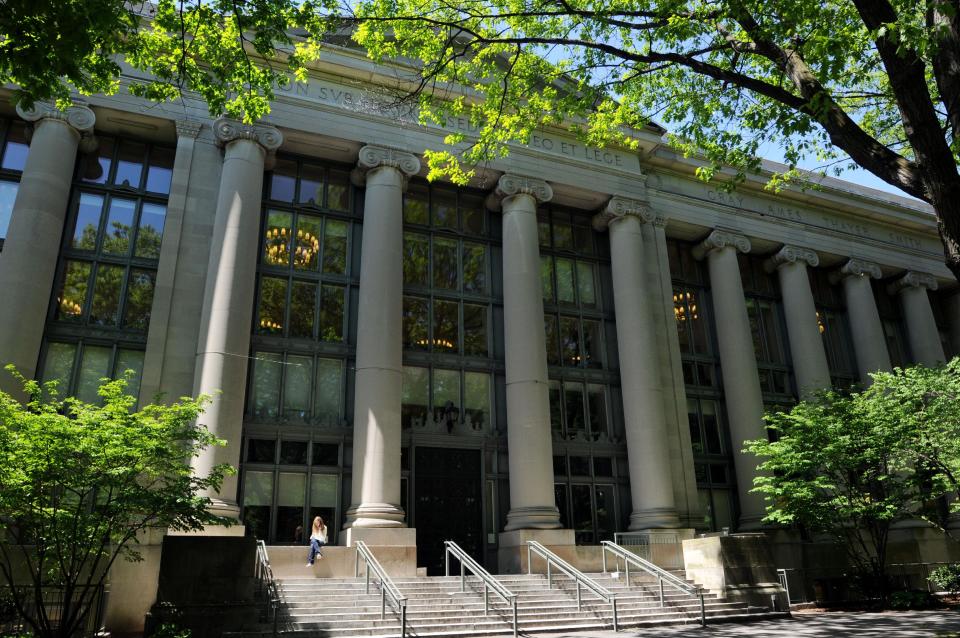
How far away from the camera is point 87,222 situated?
21.1 meters

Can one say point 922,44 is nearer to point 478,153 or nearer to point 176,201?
point 478,153

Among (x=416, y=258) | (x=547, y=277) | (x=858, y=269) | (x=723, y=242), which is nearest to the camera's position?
(x=416, y=258)

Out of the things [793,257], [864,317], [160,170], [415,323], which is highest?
[793,257]

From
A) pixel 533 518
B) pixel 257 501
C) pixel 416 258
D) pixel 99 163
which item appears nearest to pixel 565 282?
pixel 416 258

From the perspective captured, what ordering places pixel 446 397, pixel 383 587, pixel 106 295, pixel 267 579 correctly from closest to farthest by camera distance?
1. pixel 383 587
2. pixel 267 579
3. pixel 106 295
4. pixel 446 397

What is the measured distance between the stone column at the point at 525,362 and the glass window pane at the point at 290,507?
627 centimetres

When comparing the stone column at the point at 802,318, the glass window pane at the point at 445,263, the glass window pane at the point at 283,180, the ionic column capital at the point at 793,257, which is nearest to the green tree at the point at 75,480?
the glass window pane at the point at 283,180

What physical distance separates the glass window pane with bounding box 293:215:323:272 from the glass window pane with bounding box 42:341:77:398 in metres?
7.01

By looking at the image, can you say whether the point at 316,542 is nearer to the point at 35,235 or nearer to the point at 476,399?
the point at 476,399

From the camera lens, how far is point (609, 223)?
2716 centimetres

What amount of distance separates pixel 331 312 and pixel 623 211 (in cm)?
1171

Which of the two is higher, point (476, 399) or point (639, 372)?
point (639, 372)

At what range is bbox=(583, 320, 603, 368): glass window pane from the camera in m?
26.3

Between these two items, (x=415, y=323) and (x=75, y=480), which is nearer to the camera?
(x=75, y=480)
